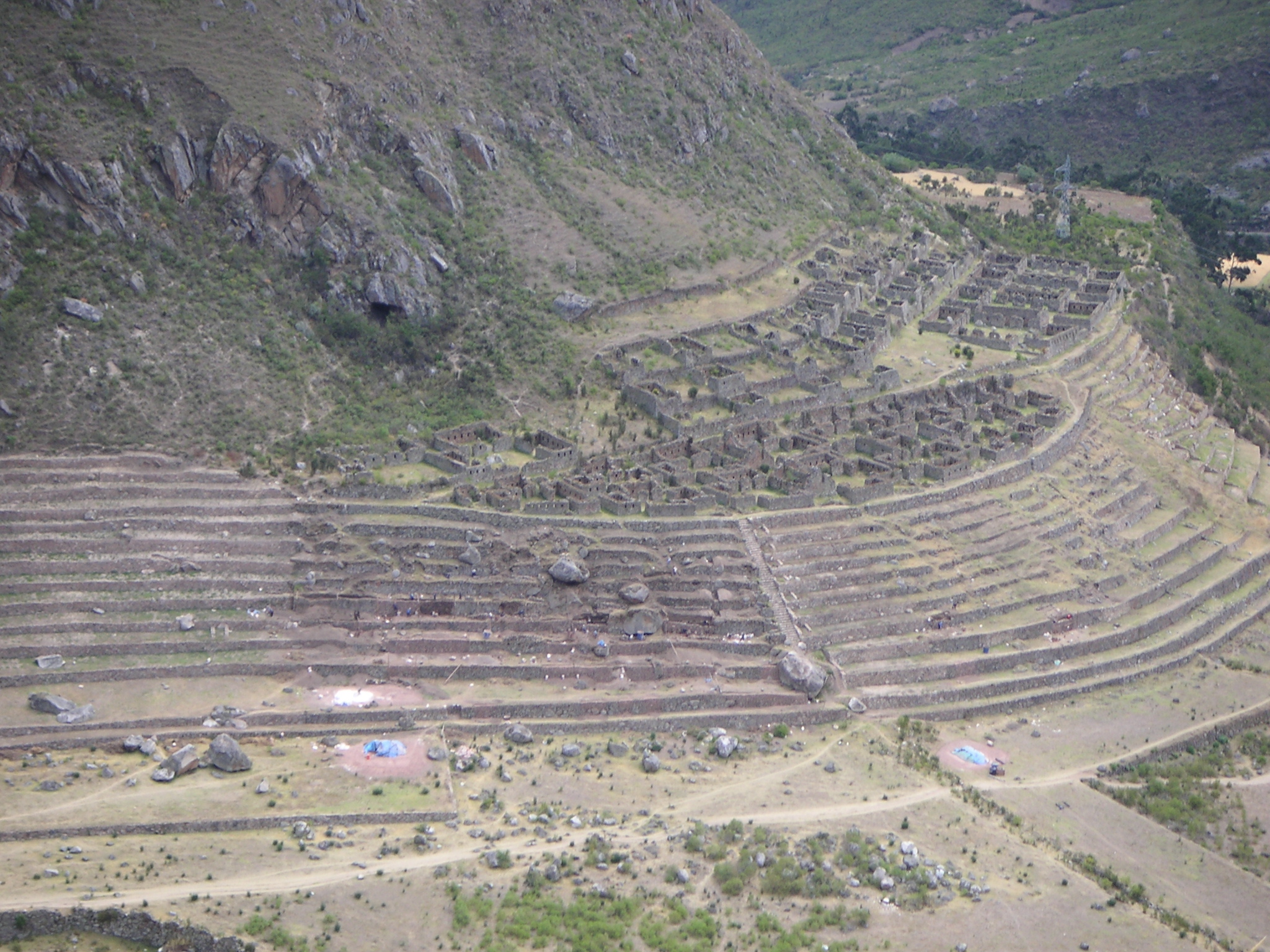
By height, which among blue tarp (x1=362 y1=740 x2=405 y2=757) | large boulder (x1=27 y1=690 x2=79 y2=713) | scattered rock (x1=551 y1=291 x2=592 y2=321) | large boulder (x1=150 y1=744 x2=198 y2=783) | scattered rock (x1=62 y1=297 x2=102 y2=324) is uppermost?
scattered rock (x1=551 y1=291 x2=592 y2=321)

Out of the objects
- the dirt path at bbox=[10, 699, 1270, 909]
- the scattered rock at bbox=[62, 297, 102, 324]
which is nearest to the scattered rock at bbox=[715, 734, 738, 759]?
the dirt path at bbox=[10, 699, 1270, 909]

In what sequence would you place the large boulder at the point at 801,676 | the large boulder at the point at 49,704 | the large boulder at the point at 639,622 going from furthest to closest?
the large boulder at the point at 639,622 < the large boulder at the point at 801,676 < the large boulder at the point at 49,704

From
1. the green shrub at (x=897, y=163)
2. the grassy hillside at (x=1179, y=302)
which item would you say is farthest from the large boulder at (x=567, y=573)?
the green shrub at (x=897, y=163)

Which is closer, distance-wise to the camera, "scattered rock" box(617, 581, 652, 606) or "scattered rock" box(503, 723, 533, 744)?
"scattered rock" box(503, 723, 533, 744)

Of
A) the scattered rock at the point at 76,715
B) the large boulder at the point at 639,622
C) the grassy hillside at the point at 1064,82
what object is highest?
the grassy hillside at the point at 1064,82

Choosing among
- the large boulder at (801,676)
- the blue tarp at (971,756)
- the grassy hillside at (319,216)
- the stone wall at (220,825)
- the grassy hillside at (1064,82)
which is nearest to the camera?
the stone wall at (220,825)

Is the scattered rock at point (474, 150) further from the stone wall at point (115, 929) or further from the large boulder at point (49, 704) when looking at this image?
the stone wall at point (115, 929)

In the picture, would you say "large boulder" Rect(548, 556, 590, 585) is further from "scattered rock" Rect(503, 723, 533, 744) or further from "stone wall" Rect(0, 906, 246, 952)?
"stone wall" Rect(0, 906, 246, 952)

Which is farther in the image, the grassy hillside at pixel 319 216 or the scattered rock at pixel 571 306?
the scattered rock at pixel 571 306
